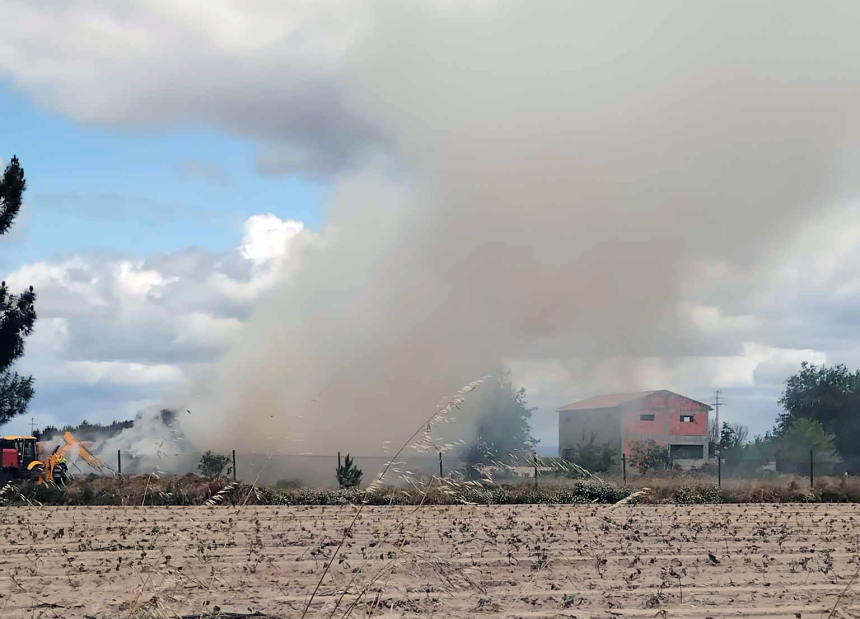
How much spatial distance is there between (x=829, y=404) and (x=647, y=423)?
11.5 metres

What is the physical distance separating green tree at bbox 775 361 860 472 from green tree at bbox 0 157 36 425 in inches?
1797

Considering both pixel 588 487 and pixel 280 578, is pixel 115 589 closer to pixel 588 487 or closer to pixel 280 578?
pixel 280 578

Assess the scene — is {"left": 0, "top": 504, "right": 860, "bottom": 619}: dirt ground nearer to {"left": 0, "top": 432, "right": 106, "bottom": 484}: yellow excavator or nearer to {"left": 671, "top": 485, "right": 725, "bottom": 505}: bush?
{"left": 671, "top": 485, "right": 725, "bottom": 505}: bush

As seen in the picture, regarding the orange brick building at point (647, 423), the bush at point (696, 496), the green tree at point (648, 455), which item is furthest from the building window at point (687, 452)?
the bush at point (696, 496)

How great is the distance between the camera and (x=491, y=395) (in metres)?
49.6

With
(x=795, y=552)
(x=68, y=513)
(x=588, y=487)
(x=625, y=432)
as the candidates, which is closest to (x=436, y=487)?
(x=795, y=552)

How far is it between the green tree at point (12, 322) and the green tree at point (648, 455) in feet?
104

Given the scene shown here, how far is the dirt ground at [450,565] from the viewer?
9391 mm

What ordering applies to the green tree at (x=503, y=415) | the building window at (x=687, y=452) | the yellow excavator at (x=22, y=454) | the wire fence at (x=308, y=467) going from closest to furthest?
the wire fence at (x=308, y=467) → the yellow excavator at (x=22, y=454) → the green tree at (x=503, y=415) → the building window at (x=687, y=452)

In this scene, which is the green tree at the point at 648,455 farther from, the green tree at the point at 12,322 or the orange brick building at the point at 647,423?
the green tree at the point at 12,322

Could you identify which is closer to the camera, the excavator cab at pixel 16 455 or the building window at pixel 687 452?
the excavator cab at pixel 16 455

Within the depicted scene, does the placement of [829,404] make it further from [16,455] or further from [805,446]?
[16,455]

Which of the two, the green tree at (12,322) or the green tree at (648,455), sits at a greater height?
the green tree at (12,322)

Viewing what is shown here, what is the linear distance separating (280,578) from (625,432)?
50.9 meters
